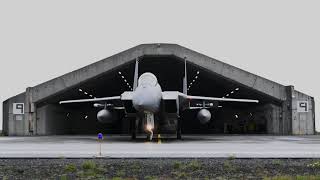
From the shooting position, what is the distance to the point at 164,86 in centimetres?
4969

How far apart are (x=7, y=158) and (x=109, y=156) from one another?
2.81 meters

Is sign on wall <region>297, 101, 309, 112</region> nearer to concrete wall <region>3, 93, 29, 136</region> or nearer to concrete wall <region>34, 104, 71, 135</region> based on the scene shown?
concrete wall <region>34, 104, 71, 135</region>

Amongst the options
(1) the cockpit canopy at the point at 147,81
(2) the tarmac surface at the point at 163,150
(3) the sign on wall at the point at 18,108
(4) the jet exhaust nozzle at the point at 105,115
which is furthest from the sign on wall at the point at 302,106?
(3) the sign on wall at the point at 18,108

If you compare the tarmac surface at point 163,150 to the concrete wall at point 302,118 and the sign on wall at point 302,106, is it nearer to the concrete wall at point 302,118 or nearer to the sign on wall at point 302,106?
the concrete wall at point 302,118

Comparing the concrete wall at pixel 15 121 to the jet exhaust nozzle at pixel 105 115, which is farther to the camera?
the concrete wall at pixel 15 121

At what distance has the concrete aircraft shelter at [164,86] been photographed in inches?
1458

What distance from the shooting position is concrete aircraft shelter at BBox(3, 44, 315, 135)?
3703 centimetres

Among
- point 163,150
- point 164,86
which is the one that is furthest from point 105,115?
point 164,86

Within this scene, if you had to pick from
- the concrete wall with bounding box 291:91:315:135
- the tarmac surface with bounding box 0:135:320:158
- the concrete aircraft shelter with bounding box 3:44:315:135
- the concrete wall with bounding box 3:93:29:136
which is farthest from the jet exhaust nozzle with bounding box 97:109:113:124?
the concrete wall with bounding box 291:91:315:135

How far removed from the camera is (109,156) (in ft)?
47.4

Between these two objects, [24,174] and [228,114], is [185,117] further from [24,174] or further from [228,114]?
[24,174]

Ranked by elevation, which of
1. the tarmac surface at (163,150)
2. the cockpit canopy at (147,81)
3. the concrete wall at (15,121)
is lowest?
the tarmac surface at (163,150)

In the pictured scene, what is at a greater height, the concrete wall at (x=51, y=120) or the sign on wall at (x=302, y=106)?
the sign on wall at (x=302, y=106)

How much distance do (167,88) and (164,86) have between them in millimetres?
945
